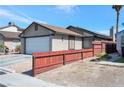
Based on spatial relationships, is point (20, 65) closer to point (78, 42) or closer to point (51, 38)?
point (51, 38)

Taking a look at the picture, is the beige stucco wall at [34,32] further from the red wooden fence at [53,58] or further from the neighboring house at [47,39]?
the red wooden fence at [53,58]

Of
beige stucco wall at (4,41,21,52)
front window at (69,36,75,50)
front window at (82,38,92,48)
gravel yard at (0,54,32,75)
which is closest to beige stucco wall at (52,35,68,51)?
front window at (69,36,75,50)

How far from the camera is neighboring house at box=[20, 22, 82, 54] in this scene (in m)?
20.4

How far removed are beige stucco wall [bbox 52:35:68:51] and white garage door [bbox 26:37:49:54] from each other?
1047mm

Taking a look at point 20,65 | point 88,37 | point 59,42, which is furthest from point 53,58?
point 88,37

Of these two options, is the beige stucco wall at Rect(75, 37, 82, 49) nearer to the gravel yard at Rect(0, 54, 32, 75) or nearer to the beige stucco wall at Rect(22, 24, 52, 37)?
the beige stucco wall at Rect(22, 24, 52, 37)

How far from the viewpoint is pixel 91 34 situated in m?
25.4

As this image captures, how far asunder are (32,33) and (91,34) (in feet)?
26.6

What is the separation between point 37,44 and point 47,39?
224 cm

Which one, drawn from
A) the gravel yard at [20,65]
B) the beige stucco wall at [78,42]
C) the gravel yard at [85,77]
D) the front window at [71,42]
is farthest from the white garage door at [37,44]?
the gravel yard at [85,77]

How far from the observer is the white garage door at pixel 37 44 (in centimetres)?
2123
